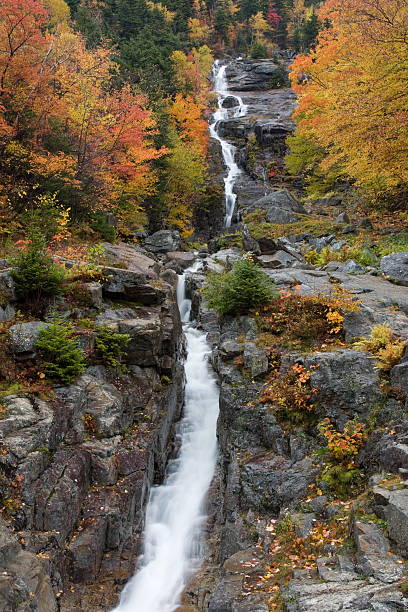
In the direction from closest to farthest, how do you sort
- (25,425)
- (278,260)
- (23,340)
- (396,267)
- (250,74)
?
(25,425) < (23,340) < (396,267) < (278,260) < (250,74)

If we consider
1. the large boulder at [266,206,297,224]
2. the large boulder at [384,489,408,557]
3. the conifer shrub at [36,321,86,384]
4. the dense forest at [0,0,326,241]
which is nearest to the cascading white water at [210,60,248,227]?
the dense forest at [0,0,326,241]

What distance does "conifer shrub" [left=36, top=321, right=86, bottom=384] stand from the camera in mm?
9281

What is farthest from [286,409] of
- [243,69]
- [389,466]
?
[243,69]

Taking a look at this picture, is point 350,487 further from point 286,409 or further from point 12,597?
point 12,597

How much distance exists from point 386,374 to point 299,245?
1207 cm

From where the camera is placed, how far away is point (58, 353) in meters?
9.40

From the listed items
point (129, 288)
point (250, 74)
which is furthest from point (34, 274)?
point (250, 74)

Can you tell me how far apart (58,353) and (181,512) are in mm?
4739

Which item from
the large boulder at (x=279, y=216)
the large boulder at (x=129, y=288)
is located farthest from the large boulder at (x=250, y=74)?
the large boulder at (x=129, y=288)

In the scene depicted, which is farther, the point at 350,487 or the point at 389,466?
the point at 350,487

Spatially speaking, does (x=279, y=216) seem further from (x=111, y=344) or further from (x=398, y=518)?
(x=398, y=518)

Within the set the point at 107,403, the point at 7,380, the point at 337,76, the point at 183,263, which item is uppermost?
the point at 337,76

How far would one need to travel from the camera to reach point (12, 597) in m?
5.70

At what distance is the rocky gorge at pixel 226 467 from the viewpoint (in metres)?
5.58
